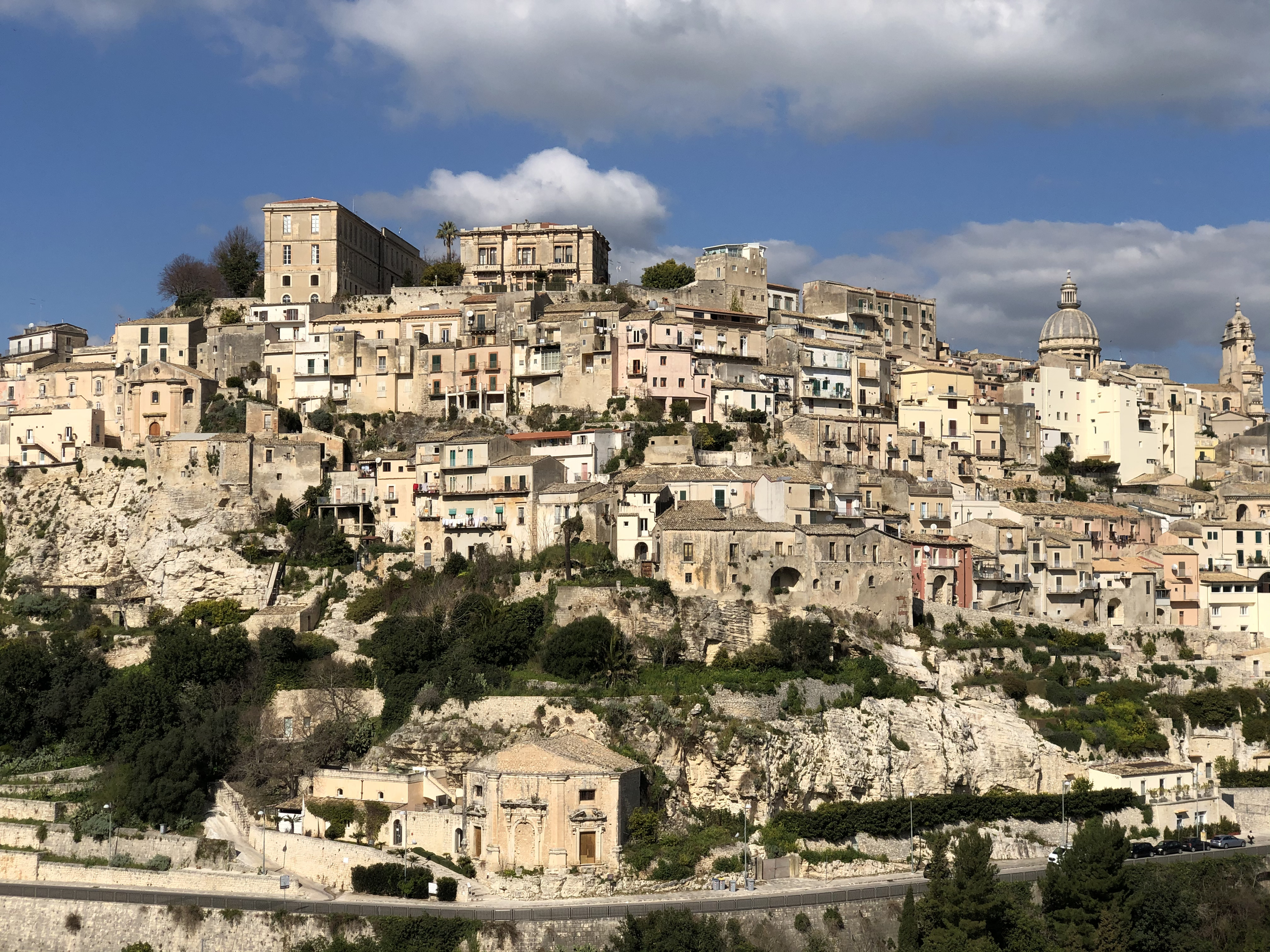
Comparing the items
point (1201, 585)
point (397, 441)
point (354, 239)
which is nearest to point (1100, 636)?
point (1201, 585)

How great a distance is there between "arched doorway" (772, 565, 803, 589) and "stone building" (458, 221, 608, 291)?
103 feet

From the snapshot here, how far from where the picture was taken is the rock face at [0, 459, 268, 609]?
203 feet

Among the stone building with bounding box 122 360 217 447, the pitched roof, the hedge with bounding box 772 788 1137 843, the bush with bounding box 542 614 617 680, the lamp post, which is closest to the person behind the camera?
the pitched roof

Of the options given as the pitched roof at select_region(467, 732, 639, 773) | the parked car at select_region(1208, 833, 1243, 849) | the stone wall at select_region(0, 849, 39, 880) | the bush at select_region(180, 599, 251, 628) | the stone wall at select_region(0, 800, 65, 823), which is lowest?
the stone wall at select_region(0, 849, 39, 880)

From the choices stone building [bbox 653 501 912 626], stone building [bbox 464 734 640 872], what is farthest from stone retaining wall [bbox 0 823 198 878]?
stone building [bbox 653 501 912 626]

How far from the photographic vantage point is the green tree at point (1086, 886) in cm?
4422

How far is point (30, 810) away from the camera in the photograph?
165 ft

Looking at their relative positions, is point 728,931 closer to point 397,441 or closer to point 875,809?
point 875,809

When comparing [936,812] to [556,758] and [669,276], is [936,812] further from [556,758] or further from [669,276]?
[669,276]

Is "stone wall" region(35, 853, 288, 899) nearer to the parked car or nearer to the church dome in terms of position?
the parked car

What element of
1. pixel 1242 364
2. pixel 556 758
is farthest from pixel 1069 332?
pixel 556 758

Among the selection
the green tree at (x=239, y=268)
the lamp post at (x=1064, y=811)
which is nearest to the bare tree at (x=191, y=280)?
the green tree at (x=239, y=268)

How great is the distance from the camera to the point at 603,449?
210ft

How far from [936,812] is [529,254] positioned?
43.9 m
